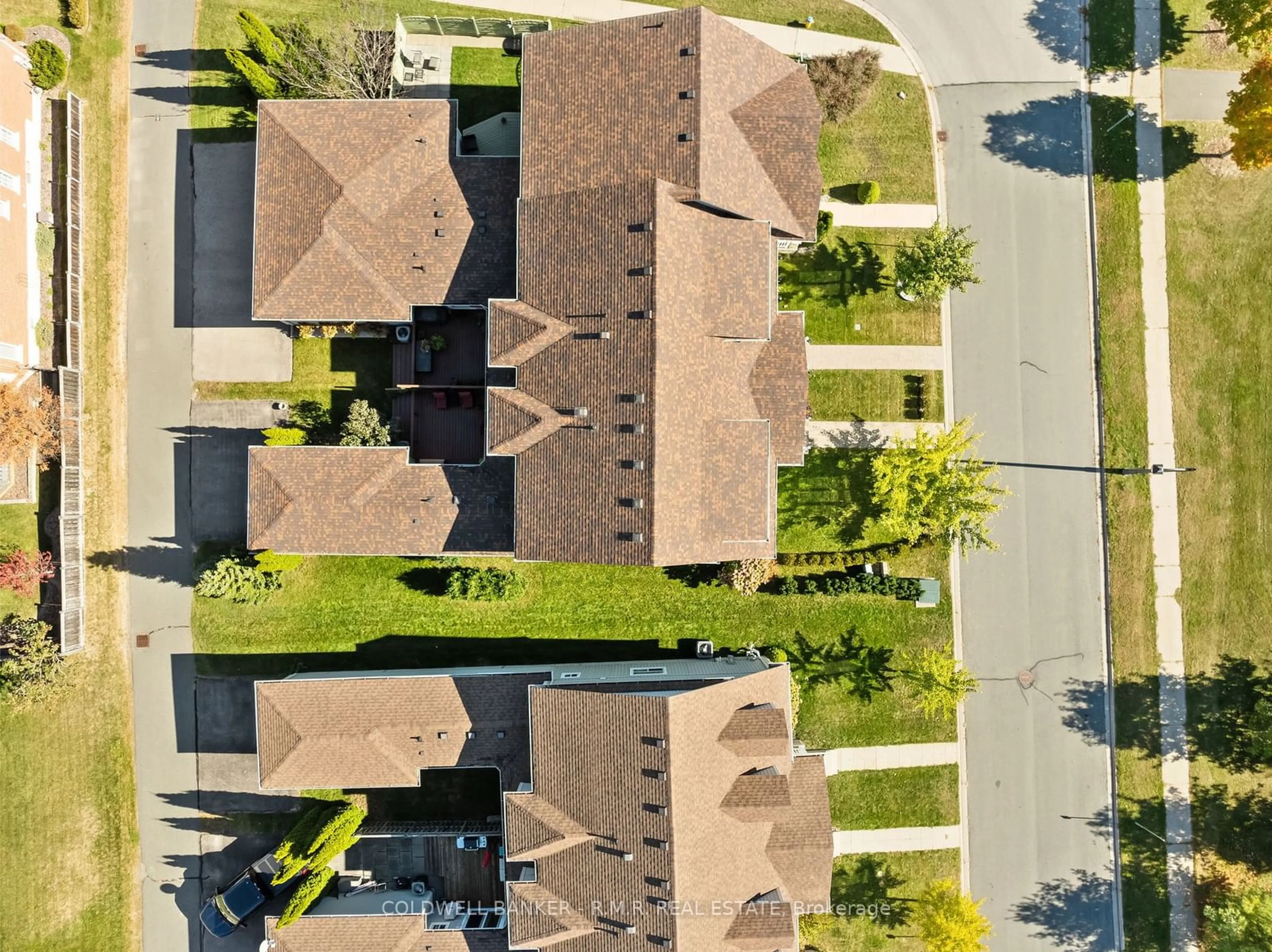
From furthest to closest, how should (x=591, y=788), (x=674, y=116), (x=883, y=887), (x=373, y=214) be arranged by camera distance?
(x=883, y=887) < (x=373, y=214) < (x=591, y=788) < (x=674, y=116)

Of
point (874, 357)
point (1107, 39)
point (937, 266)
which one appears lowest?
point (874, 357)

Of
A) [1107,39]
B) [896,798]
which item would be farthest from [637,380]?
[1107,39]

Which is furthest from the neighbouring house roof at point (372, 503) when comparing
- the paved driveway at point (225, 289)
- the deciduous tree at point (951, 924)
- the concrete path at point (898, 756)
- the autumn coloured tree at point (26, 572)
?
the deciduous tree at point (951, 924)

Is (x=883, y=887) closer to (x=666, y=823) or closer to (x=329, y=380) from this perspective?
(x=666, y=823)

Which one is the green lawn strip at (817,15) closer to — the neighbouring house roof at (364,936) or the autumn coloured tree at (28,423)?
the autumn coloured tree at (28,423)

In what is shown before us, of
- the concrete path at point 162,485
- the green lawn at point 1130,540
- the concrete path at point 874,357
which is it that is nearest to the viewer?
the concrete path at point 162,485

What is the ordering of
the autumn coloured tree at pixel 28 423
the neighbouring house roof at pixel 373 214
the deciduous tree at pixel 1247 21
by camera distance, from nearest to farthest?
the autumn coloured tree at pixel 28 423 < the neighbouring house roof at pixel 373 214 < the deciduous tree at pixel 1247 21

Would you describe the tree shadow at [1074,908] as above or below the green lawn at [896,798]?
below
